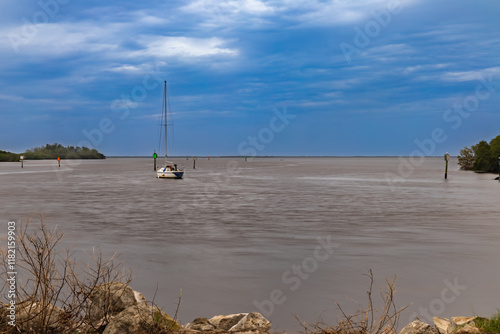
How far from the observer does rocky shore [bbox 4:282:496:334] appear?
670 cm

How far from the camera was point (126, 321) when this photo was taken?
676 centimetres

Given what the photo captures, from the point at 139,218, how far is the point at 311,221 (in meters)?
9.73

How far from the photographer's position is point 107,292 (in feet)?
24.7

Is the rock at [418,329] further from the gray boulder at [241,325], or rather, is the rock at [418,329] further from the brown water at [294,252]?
the brown water at [294,252]

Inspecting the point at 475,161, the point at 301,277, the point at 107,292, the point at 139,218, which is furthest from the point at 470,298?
the point at 475,161

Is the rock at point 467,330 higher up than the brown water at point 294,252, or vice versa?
the rock at point 467,330

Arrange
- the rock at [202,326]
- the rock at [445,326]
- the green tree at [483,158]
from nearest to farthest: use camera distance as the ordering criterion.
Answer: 1. the rock at [445,326]
2. the rock at [202,326]
3. the green tree at [483,158]

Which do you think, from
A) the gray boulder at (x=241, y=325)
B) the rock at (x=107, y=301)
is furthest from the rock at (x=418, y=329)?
the rock at (x=107, y=301)

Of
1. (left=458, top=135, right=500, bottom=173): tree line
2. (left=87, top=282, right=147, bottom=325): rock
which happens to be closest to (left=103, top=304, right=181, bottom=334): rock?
(left=87, top=282, right=147, bottom=325): rock

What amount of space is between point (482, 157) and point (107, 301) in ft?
307

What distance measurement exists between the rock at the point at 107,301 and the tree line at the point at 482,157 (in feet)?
273

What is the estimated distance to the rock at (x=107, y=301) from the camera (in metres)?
7.31

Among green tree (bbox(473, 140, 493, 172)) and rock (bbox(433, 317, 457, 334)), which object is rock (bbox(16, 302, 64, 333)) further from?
green tree (bbox(473, 140, 493, 172))

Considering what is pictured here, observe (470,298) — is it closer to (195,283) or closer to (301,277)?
(301,277)
